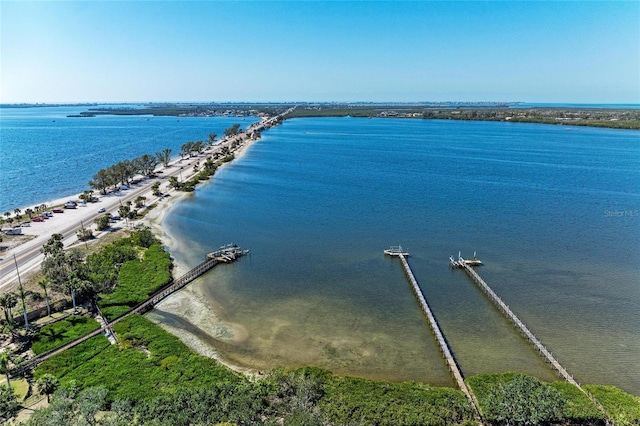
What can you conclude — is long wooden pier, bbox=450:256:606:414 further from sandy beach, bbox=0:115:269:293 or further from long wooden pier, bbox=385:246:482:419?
sandy beach, bbox=0:115:269:293

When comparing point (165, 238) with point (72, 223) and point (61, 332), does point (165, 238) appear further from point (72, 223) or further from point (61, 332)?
point (61, 332)

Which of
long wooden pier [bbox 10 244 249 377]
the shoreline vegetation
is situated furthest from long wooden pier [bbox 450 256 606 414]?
long wooden pier [bbox 10 244 249 377]

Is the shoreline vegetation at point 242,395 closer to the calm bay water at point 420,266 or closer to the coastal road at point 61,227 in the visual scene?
the calm bay water at point 420,266

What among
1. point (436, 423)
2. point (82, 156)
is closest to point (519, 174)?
point (436, 423)

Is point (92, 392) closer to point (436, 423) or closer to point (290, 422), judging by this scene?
point (290, 422)

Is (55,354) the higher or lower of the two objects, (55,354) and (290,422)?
the lower

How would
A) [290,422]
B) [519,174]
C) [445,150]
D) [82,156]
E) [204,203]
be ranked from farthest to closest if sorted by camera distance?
1. [445,150]
2. [82,156]
3. [519,174]
4. [204,203]
5. [290,422]

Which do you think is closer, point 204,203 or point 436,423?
point 436,423
